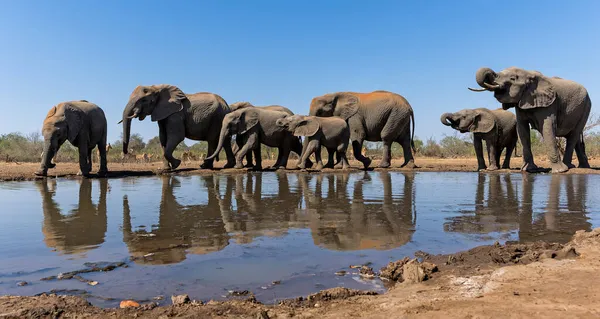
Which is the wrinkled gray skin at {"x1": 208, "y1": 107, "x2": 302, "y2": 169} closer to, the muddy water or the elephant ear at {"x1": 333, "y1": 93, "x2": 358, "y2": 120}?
the elephant ear at {"x1": 333, "y1": 93, "x2": 358, "y2": 120}

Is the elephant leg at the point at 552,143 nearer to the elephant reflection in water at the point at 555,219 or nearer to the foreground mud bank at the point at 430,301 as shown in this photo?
the elephant reflection in water at the point at 555,219

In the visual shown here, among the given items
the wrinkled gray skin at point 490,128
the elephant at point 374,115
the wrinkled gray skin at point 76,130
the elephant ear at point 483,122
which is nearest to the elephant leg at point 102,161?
the wrinkled gray skin at point 76,130

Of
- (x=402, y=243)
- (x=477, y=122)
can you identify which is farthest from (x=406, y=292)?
(x=477, y=122)

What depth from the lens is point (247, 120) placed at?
15922mm

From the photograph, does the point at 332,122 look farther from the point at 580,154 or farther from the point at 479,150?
the point at 580,154

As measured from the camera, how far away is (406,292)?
284 centimetres

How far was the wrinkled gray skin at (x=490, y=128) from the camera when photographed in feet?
50.0

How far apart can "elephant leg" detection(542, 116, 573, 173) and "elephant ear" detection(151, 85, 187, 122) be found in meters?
11.0

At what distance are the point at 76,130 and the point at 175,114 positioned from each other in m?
3.29

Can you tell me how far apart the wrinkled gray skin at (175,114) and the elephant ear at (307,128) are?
2.57 m

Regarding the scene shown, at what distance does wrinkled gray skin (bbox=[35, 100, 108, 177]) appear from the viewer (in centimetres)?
→ 1230

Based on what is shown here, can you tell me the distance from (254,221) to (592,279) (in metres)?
3.34

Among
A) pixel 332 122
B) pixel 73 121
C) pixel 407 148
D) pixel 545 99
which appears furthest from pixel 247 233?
pixel 407 148

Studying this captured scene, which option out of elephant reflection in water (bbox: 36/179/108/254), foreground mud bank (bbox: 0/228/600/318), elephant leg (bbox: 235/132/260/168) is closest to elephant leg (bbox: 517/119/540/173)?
elephant leg (bbox: 235/132/260/168)
